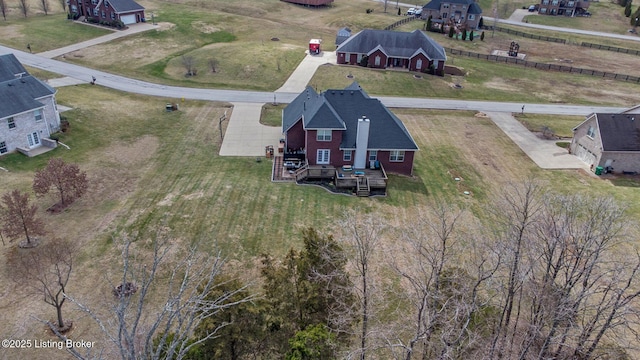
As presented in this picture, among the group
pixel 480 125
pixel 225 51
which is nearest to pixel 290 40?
pixel 225 51

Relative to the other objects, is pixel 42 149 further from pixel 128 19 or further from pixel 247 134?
pixel 128 19

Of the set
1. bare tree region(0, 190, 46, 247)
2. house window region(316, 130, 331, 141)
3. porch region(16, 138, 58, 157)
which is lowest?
porch region(16, 138, 58, 157)

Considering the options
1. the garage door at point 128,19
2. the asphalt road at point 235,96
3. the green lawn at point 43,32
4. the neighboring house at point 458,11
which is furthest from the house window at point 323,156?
the neighboring house at point 458,11

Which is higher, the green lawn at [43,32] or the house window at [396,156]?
the green lawn at [43,32]

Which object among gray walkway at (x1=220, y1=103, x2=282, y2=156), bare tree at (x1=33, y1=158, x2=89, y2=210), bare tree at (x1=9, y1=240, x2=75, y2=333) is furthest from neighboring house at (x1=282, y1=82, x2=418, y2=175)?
bare tree at (x1=9, y1=240, x2=75, y2=333)

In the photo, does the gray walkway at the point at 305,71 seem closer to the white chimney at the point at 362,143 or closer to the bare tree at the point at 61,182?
the white chimney at the point at 362,143

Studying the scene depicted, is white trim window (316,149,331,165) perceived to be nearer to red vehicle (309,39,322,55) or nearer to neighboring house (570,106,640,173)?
neighboring house (570,106,640,173)
